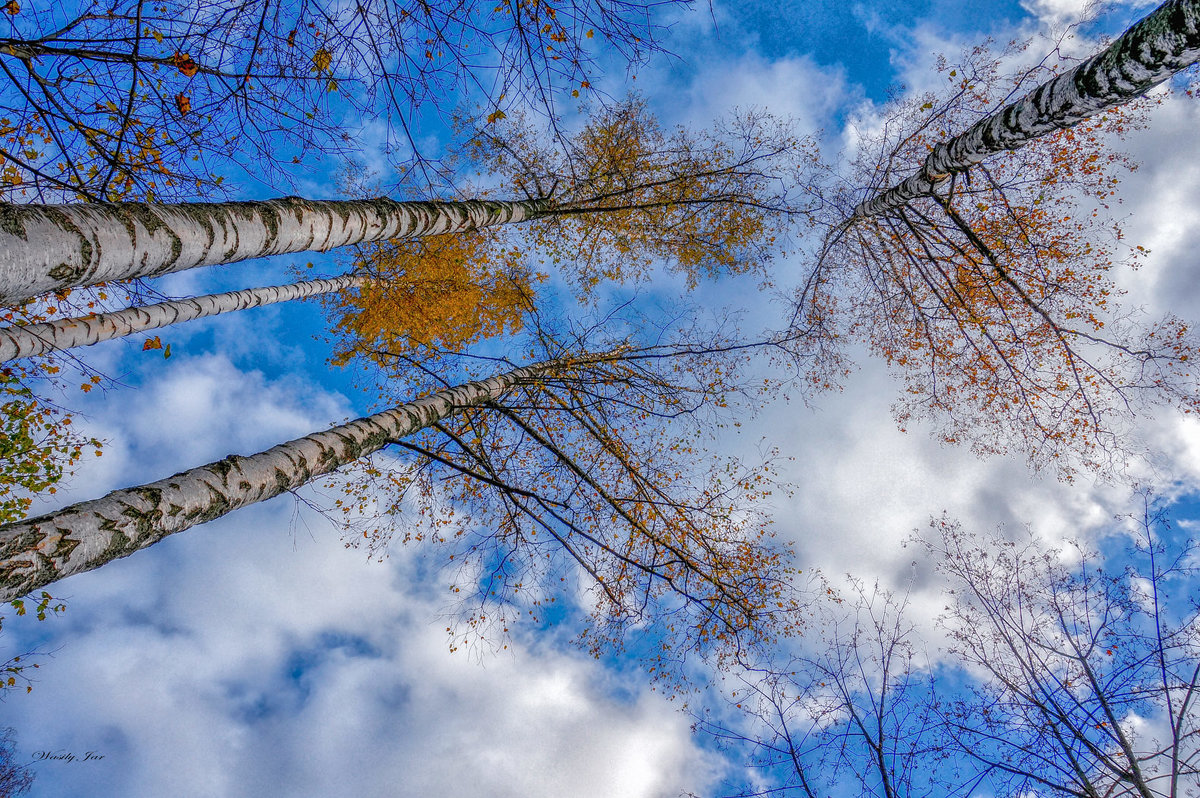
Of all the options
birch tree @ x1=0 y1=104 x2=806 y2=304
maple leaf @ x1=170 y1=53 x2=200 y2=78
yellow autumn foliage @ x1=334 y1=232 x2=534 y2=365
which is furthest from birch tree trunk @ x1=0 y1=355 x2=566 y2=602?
yellow autumn foliage @ x1=334 y1=232 x2=534 y2=365

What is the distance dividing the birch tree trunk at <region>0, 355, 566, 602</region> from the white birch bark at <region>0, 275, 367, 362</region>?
230 centimetres

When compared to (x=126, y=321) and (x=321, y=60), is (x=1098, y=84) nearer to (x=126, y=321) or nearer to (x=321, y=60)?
(x=321, y=60)

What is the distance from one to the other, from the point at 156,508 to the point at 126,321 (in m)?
5.13

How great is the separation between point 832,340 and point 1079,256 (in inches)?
112

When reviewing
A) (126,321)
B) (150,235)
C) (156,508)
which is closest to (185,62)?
(150,235)

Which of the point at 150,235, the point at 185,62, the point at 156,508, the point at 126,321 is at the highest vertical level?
the point at 126,321

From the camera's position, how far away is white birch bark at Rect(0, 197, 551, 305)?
1701 mm

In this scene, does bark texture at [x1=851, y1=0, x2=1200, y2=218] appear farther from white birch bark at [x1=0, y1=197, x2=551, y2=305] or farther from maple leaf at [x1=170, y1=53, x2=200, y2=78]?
maple leaf at [x1=170, y1=53, x2=200, y2=78]

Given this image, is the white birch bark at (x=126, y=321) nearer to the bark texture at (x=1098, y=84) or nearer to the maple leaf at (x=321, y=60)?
the maple leaf at (x=321, y=60)

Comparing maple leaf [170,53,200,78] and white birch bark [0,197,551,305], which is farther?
maple leaf [170,53,200,78]

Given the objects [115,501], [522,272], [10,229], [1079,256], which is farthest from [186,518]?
[1079,256]

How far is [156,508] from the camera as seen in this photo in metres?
2.41

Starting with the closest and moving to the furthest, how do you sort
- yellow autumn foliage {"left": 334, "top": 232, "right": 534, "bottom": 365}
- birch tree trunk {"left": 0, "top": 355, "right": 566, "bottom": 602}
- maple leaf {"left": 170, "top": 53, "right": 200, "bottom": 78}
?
birch tree trunk {"left": 0, "top": 355, "right": 566, "bottom": 602}, maple leaf {"left": 170, "top": 53, "right": 200, "bottom": 78}, yellow autumn foliage {"left": 334, "top": 232, "right": 534, "bottom": 365}

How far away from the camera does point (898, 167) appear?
258 inches
